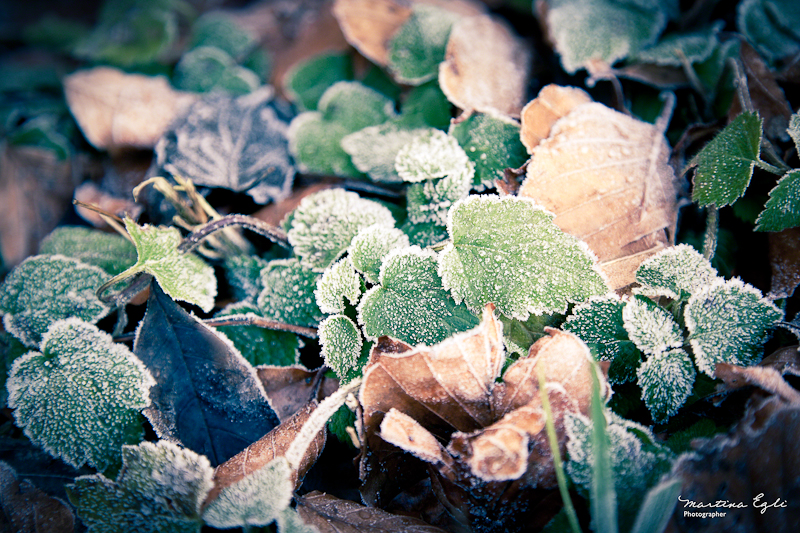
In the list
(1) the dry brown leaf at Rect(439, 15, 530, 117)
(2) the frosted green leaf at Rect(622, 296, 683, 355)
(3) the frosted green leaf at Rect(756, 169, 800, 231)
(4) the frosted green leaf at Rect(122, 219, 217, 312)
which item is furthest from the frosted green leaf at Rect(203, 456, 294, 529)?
(3) the frosted green leaf at Rect(756, 169, 800, 231)

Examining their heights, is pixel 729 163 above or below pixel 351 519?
above

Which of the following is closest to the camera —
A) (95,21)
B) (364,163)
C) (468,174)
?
(468,174)

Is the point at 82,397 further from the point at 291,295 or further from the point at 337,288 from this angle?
the point at 337,288

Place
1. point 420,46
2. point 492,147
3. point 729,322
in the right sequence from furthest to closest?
point 420,46 < point 492,147 < point 729,322

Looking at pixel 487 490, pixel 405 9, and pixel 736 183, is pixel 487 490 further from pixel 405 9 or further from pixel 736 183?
pixel 405 9

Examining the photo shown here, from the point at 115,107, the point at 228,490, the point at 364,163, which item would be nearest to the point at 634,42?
the point at 364,163

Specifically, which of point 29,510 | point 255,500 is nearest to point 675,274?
point 255,500

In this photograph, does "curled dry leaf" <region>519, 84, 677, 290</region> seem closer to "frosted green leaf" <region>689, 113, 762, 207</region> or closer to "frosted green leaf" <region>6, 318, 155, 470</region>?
"frosted green leaf" <region>689, 113, 762, 207</region>
